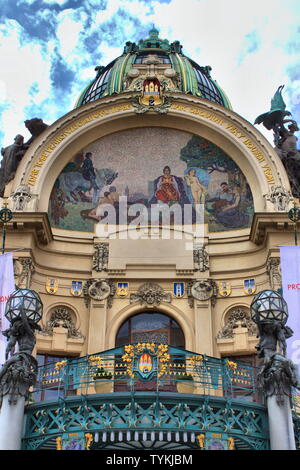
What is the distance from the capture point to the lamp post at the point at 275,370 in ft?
42.3

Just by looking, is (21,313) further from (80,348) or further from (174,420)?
(80,348)

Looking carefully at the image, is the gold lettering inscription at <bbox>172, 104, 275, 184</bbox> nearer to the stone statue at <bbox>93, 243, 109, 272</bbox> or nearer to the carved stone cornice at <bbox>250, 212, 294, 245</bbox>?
the carved stone cornice at <bbox>250, 212, 294, 245</bbox>

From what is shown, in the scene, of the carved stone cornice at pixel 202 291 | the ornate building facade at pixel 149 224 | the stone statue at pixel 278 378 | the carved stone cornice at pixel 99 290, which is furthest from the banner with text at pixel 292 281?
the carved stone cornice at pixel 99 290

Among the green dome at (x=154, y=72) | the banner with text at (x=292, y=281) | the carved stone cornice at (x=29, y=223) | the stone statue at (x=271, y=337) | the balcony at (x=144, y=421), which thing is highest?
the green dome at (x=154, y=72)

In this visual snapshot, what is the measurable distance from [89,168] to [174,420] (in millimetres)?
12186

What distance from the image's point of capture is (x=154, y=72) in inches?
993

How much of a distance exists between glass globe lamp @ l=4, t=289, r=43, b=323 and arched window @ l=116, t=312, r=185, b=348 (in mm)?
7593

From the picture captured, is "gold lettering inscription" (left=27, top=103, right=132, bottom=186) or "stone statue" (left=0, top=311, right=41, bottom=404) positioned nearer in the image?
"stone statue" (left=0, top=311, right=41, bottom=404)

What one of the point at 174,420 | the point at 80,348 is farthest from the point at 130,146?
the point at 174,420

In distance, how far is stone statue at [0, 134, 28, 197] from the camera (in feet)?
73.6

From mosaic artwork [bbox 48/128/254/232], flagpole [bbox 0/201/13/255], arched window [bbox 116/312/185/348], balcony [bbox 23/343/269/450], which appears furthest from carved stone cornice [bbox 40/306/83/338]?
balcony [bbox 23/343/269/450]

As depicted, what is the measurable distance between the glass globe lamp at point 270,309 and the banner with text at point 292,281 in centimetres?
456

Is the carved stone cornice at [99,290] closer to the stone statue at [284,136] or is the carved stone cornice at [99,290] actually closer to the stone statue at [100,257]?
the stone statue at [100,257]

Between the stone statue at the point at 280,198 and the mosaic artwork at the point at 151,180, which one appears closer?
the stone statue at the point at 280,198
